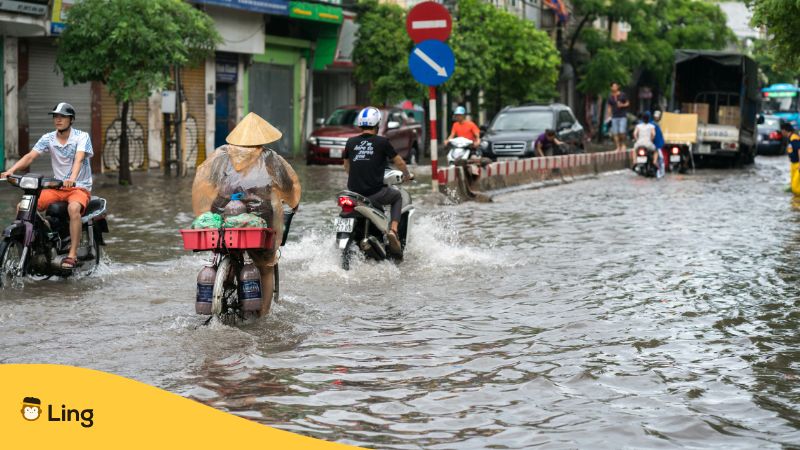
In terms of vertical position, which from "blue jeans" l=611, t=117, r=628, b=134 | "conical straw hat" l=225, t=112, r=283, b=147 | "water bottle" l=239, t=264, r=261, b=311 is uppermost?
"conical straw hat" l=225, t=112, r=283, b=147

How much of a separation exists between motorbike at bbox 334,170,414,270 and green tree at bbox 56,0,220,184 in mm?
11131

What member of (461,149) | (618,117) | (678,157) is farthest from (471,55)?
(461,149)

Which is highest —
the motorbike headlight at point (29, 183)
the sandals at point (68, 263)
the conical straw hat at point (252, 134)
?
the conical straw hat at point (252, 134)

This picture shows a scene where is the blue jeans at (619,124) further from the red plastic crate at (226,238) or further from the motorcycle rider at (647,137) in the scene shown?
the red plastic crate at (226,238)

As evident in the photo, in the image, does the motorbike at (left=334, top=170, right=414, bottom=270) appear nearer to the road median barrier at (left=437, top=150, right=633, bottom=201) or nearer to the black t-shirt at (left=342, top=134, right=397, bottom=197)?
the black t-shirt at (left=342, top=134, right=397, bottom=197)

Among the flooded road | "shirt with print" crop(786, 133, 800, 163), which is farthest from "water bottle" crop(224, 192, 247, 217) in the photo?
"shirt with print" crop(786, 133, 800, 163)

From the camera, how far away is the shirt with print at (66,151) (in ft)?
36.2

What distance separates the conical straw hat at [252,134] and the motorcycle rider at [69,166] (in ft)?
8.51

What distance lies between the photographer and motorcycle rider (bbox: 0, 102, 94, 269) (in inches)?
426

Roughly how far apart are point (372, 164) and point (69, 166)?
9.28 feet

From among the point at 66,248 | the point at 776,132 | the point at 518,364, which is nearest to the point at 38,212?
the point at 66,248

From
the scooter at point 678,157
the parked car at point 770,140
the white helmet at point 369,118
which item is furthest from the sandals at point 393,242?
the parked car at point 770,140

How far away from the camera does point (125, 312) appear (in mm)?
9461

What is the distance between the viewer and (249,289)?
857cm
